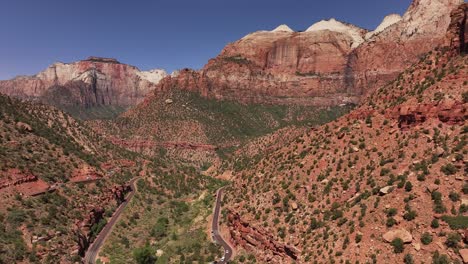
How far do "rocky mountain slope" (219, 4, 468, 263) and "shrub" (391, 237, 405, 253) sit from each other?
76 mm

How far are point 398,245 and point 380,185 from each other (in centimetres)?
853

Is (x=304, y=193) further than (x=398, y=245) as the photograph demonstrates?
Yes

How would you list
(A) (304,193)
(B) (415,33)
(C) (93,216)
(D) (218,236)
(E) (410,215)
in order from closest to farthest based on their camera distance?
(E) (410,215)
(A) (304,193)
(D) (218,236)
(C) (93,216)
(B) (415,33)

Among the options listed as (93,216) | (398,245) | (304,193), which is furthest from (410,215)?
(93,216)

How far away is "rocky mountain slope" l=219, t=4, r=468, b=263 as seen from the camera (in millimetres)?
28700

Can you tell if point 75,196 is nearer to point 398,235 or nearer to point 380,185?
point 380,185

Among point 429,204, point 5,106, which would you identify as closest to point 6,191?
point 5,106

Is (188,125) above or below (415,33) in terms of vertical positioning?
below

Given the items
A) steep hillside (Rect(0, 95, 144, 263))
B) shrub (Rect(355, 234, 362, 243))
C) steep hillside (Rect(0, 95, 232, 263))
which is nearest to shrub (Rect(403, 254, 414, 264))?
shrub (Rect(355, 234, 362, 243))

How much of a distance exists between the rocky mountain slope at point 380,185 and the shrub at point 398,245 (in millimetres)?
76

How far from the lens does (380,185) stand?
35.3 metres

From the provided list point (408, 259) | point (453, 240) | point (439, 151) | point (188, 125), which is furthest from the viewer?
point (188, 125)

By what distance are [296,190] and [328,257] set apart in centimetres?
1417

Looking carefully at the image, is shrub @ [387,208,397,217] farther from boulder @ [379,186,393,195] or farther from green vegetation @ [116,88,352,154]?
green vegetation @ [116,88,352,154]
